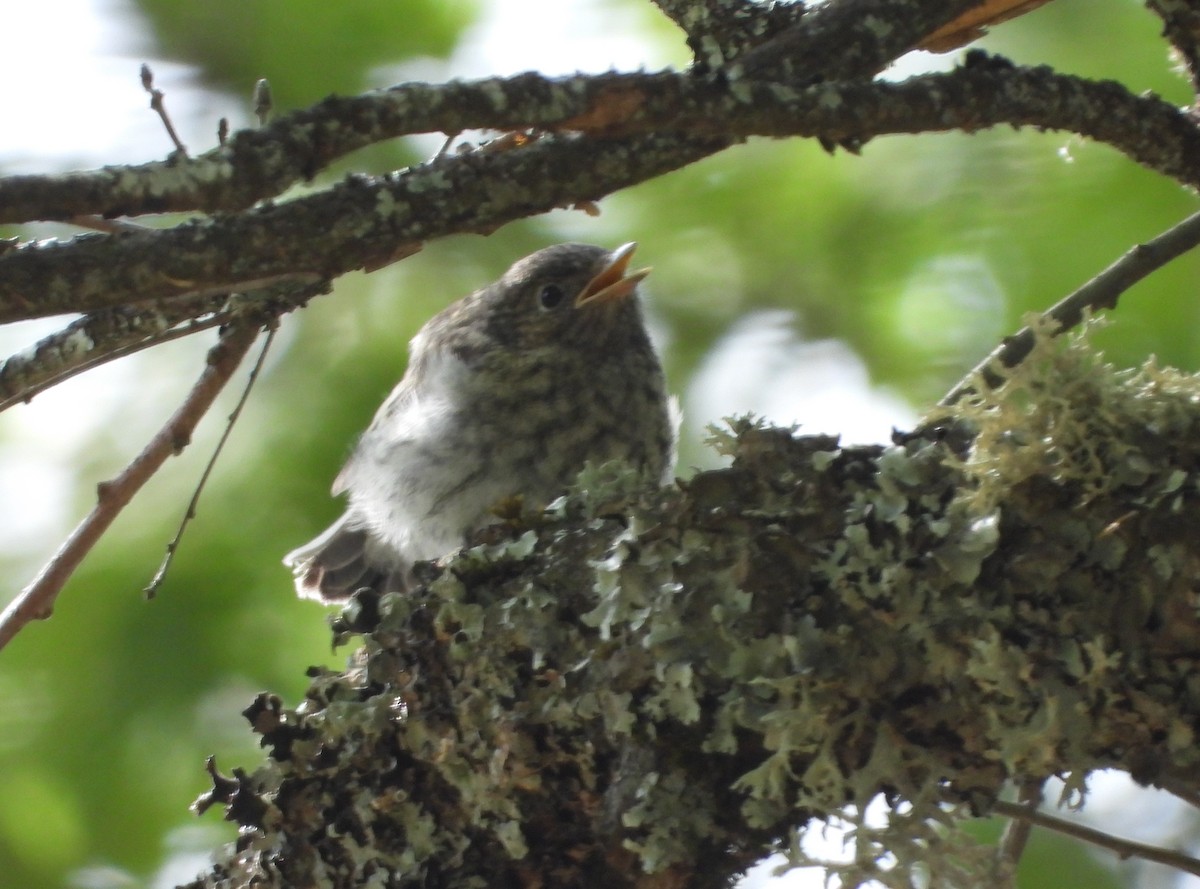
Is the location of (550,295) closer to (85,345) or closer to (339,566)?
(339,566)

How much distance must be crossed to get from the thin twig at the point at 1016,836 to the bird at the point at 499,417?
152cm

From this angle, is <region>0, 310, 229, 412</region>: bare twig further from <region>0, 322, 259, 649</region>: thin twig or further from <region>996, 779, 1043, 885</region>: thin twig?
<region>996, 779, 1043, 885</region>: thin twig

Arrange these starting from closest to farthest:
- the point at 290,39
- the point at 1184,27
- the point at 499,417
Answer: the point at 1184,27 → the point at 290,39 → the point at 499,417

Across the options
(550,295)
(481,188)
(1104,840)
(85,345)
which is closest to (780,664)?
(1104,840)

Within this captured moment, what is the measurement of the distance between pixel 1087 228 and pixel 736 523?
1982 millimetres

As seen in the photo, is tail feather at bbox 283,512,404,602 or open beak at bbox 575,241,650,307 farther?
open beak at bbox 575,241,650,307

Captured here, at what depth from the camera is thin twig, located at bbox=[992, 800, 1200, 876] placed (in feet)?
6.40

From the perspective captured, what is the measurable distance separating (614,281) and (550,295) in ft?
0.80

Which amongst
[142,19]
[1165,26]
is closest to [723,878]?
[1165,26]

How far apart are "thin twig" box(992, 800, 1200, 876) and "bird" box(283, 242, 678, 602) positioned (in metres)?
1.68

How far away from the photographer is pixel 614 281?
418cm

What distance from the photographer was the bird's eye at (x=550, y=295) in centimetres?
431

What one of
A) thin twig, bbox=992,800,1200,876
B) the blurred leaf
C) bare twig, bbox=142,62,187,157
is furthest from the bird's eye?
thin twig, bbox=992,800,1200,876

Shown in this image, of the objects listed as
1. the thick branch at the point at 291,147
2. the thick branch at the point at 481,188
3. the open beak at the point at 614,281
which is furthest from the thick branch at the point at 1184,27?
the open beak at the point at 614,281
